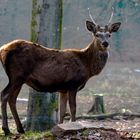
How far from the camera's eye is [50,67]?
8.52 metres

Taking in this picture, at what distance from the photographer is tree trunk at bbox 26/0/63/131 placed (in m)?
9.41

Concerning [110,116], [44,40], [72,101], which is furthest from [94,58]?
[110,116]

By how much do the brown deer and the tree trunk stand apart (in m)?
0.42

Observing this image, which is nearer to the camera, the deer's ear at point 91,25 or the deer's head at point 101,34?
the deer's head at point 101,34

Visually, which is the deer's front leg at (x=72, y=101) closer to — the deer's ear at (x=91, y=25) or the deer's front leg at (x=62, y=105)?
the deer's front leg at (x=62, y=105)

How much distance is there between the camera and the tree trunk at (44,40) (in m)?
9.41

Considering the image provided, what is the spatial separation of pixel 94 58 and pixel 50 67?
891 millimetres

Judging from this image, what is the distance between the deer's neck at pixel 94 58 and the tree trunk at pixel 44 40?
0.75 m

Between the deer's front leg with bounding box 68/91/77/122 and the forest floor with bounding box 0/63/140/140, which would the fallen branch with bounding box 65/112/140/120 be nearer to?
the forest floor with bounding box 0/63/140/140

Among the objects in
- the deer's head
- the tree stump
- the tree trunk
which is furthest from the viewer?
the tree stump

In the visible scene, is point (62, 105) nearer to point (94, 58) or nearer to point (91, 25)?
point (94, 58)

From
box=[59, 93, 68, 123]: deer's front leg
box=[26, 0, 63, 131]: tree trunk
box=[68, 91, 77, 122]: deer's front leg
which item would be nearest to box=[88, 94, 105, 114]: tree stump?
box=[26, 0, 63, 131]: tree trunk

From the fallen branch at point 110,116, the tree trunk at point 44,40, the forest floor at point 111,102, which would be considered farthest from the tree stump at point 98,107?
the tree trunk at point 44,40

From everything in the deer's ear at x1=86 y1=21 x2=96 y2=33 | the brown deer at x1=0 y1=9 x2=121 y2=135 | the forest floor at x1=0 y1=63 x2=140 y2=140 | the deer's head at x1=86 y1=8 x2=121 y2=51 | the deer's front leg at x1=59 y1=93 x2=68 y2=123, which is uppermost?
the deer's ear at x1=86 y1=21 x2=96 y2=33
